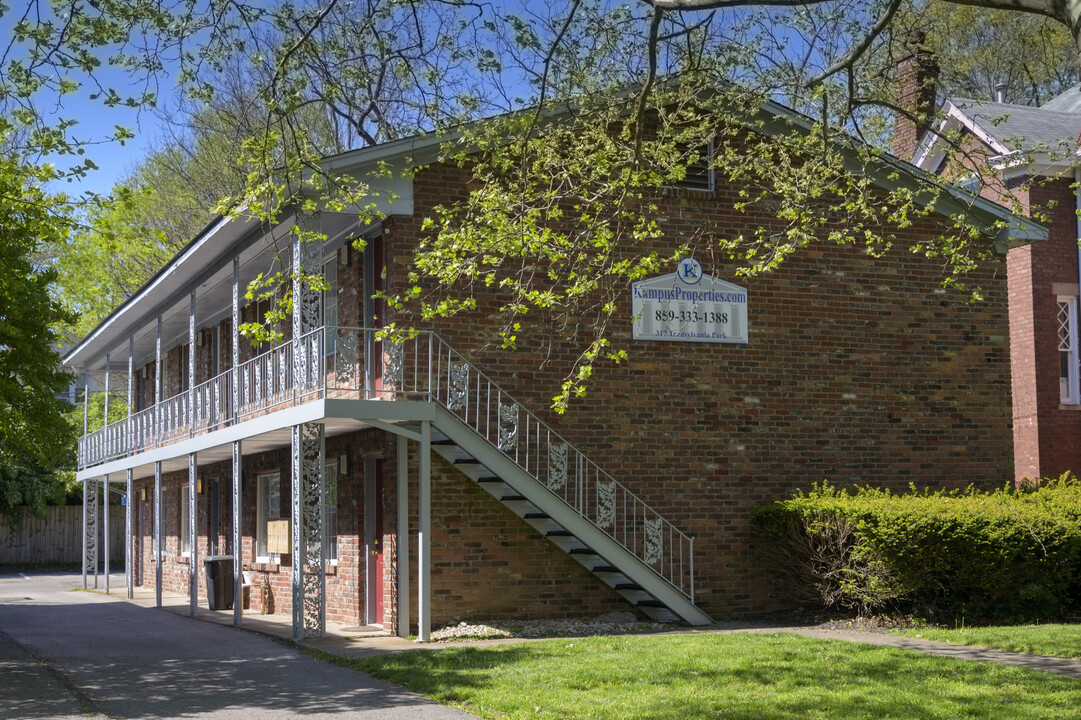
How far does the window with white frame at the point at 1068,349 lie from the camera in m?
21.6

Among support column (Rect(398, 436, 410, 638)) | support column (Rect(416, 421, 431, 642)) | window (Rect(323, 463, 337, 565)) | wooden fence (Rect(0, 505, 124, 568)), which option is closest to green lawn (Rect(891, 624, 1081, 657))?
support column (Rect(416, 421, 431, 642))

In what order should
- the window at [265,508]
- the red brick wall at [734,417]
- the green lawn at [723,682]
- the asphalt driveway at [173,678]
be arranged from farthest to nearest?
the window at [265,508]
the red brick wall at [734,417]
the asphalt driveway at [173,678]
the green lawn at [723,682]

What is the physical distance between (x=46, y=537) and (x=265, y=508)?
22962 millimetres

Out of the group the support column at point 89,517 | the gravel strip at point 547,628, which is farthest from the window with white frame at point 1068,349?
the support column at point 89,517

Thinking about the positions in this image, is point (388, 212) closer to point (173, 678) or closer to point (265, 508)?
point (173, 678)

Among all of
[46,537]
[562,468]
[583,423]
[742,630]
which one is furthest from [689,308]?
[46,537]

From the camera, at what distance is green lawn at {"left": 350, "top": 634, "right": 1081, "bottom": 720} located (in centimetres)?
903

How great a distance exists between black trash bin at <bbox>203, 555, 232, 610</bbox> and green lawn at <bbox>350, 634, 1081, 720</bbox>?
27.9ft

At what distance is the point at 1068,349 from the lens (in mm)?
21797

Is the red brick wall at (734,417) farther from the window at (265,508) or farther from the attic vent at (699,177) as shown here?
the window at (265,508)

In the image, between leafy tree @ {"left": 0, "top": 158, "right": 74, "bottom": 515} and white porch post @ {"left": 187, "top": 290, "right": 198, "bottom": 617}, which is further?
leafy tree @ {"left": 0, "top": 158, "right": 74, "bottom": 515}

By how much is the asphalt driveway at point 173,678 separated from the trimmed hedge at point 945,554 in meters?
5.93

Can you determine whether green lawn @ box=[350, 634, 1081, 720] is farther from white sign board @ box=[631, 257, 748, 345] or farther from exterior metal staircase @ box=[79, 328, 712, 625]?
white sign board @ box=[631, 257, 748, 345]

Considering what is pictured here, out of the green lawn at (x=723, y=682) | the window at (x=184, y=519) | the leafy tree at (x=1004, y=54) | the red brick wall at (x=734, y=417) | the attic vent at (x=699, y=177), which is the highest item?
the leafy tree at (x=1004, y=54)
